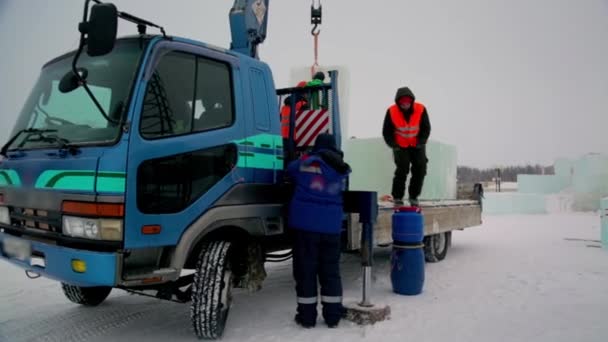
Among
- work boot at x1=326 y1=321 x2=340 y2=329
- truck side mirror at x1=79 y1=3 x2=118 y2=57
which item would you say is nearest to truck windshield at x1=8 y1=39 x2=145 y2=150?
truck side mirror at x1=79 y1=3 x2=118 y2=57

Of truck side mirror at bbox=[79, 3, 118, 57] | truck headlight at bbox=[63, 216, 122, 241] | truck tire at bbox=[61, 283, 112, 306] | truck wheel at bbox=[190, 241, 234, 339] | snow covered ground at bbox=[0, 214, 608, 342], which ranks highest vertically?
truck side mirror at bbox=[79, 3, 118, 57]

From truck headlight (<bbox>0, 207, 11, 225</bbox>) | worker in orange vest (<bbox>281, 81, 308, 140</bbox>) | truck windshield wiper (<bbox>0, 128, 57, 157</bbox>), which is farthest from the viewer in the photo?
worker in orange vest (<bbox>281, 81, 308, 140</bbox>)

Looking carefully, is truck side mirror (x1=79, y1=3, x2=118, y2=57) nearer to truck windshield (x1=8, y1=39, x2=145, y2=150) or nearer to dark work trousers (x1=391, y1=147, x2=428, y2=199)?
truck windshield (x1=8, y1=39, x2=145, y2=150)

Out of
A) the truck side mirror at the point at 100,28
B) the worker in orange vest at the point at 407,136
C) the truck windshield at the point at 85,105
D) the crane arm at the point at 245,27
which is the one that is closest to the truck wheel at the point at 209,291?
the truck windshield at the point at 85,105

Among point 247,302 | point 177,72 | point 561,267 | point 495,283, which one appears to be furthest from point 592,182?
point 177,72

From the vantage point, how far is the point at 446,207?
682 cm

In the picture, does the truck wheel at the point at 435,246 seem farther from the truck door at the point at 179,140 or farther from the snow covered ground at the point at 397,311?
the truck door at the point at 179,140

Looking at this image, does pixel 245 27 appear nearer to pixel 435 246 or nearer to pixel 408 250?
pixel 408 250

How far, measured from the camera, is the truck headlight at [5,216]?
3.54 m

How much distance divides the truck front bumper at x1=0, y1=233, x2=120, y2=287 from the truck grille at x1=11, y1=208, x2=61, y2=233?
0.11 m

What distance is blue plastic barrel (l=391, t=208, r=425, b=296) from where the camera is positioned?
16.7ft

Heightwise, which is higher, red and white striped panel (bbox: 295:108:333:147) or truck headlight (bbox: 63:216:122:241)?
red and white striped panel (bbox: 295:108:333:147)

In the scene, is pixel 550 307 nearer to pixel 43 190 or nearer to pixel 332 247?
pixel 332 247

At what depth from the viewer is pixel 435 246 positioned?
7355mm
